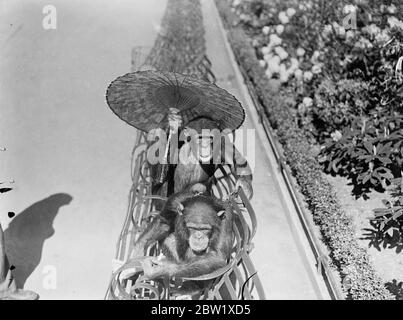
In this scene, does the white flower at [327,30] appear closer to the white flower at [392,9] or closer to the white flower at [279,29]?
the white flower at [392,9]

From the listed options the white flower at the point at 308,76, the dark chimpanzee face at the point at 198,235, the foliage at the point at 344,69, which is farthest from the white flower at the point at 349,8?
the dark chimpanzee face at the point at 198,235

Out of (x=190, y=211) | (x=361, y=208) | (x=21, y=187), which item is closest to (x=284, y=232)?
(x=361, y=208)

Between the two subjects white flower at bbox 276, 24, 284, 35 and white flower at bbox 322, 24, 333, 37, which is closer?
white flower at bbox 322, 24, 333, 37

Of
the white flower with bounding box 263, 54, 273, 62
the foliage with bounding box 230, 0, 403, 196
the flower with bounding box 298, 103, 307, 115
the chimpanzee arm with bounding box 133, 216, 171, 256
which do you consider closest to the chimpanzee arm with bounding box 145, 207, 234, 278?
the chimpanzee arm with bounding box 133, 216, 171, 256

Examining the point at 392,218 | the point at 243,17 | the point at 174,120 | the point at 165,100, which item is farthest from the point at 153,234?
the point at 243,17

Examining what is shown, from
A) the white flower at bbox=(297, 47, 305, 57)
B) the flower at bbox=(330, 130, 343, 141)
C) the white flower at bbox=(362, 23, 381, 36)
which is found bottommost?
the flower at bbox=(330, 130, 343, 141)

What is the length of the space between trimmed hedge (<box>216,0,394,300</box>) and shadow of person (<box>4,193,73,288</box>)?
3.16m

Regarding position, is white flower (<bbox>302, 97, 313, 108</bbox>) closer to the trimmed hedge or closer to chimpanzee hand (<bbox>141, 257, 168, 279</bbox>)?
the trimmed hedge

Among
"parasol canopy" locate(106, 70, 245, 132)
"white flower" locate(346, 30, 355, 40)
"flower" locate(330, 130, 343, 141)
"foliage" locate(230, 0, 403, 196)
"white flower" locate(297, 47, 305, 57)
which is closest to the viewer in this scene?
"parasol canopy" locate(106, 70, 245, 132)

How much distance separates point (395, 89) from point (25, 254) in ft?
17.5

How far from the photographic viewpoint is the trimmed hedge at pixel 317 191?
6.63 m

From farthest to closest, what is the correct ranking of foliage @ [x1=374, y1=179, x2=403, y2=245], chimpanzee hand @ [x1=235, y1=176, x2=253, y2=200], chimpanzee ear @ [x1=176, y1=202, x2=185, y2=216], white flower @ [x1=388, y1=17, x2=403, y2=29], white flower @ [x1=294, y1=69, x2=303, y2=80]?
white flower @ [x1=294, y1=69, x2=303, y2=80]
white flower @ [x1=388, y1=17, x2=403, y2=29]
foliage @ [x1=374, y1=179, x2=403, y2=245]
chimpanzee hand @ [x1=235, y1=176, x2=253, y2=200]
chimpanzee ear @ [x1=176, y1=202, x2=185, y2=216]

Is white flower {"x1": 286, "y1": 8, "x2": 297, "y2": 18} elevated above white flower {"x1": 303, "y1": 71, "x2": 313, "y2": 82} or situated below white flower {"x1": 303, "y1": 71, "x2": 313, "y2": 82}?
above

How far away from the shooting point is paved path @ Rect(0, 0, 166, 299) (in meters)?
7.30
